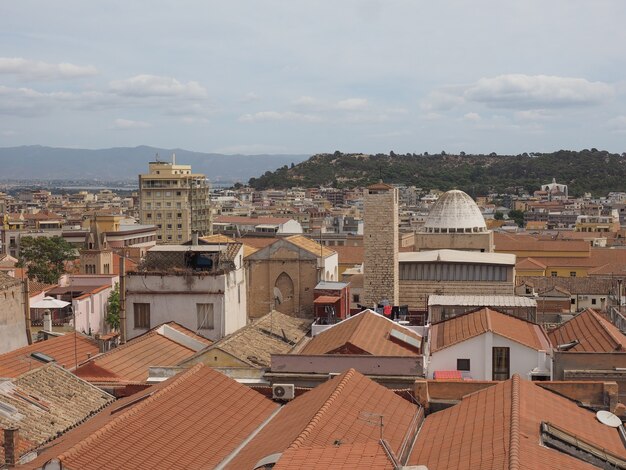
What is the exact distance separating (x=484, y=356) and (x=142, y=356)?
8768mm

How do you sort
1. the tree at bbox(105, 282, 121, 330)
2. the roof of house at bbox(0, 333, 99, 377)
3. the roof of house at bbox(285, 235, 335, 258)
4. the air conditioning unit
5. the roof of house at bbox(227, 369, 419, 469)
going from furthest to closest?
the tree at bbox(105, 282, 121, 330)
the roof of house at bbox(285, 235, 335, 258)
the roof of house at bbox(0, 333, 99, 377)
the air conditioning unit
the roof of house at bbox(227, 369, 419, 469)

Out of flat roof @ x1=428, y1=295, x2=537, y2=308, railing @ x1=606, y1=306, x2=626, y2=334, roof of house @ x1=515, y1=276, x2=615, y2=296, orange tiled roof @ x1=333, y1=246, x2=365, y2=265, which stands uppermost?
flat roof @ x1=428, y1=295, x2=537, y2=308

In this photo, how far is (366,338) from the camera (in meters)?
23.6

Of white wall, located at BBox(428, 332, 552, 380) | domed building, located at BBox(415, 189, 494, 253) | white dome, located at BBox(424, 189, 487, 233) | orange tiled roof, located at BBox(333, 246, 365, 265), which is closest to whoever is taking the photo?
white wall, located at BBox(428, 332, 552, 380)

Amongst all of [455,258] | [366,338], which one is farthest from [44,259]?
[366,338]

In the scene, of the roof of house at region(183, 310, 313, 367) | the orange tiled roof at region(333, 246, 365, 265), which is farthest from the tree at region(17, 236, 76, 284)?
the roof of house at region(183, 310, 313, 367)

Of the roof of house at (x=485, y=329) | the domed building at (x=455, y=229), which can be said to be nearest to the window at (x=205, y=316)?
the roof of house at (x=485, y=329)

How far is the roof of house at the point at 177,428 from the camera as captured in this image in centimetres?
1411

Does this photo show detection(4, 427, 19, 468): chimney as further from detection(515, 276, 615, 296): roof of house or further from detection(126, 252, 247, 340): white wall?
detection(515, 276, 615, 296): roof of house

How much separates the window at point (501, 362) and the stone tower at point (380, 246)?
55.4 ft

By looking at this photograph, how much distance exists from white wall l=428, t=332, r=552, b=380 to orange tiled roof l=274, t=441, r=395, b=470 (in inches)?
441

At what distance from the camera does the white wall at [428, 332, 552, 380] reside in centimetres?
2338

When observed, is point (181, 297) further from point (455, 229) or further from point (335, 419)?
point (455, 229)

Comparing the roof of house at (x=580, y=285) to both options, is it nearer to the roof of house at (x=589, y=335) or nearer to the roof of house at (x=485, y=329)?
the roof of house at (x=589, y=335)
